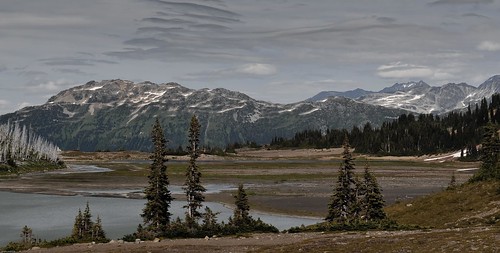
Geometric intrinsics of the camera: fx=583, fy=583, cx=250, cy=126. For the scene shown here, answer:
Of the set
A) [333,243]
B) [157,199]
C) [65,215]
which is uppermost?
[157,199]

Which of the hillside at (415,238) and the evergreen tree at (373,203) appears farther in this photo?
→ the evergreen tree at (373,203)

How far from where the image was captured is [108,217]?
7906 cm

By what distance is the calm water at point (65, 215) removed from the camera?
6762 cm

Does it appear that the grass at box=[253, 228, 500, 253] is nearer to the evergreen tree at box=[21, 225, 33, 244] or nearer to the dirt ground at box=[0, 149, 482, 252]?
the dirt ground at box=[0, 149, 482, 252]

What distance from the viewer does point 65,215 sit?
270 feet

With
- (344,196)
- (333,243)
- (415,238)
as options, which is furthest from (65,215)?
(415,238)

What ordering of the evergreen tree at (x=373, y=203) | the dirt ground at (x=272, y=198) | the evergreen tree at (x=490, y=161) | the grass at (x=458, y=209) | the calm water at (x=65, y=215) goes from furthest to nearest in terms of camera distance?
the calm water at (x=65, y=215), the evergreen tree at (x=490, y=161), the evergreen tree at (x=373, y=203), the grass at (x=458, y=209), the dirt ground at (x=272, y=198)

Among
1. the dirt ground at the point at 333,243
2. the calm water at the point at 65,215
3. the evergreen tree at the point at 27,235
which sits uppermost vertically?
the dirt ground at the point at 333,243

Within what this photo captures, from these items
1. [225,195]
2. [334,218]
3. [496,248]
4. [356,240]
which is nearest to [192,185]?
[334,218]

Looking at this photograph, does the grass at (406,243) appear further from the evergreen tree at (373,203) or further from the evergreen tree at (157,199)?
the evergreen tree at (157,199)

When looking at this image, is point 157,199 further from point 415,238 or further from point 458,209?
point 415,238

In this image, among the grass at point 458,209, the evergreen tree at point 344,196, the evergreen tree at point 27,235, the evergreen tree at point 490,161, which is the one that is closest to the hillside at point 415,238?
the grass at point 458,209

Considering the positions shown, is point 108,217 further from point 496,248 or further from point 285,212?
point 496,248

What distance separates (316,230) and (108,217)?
132ft
